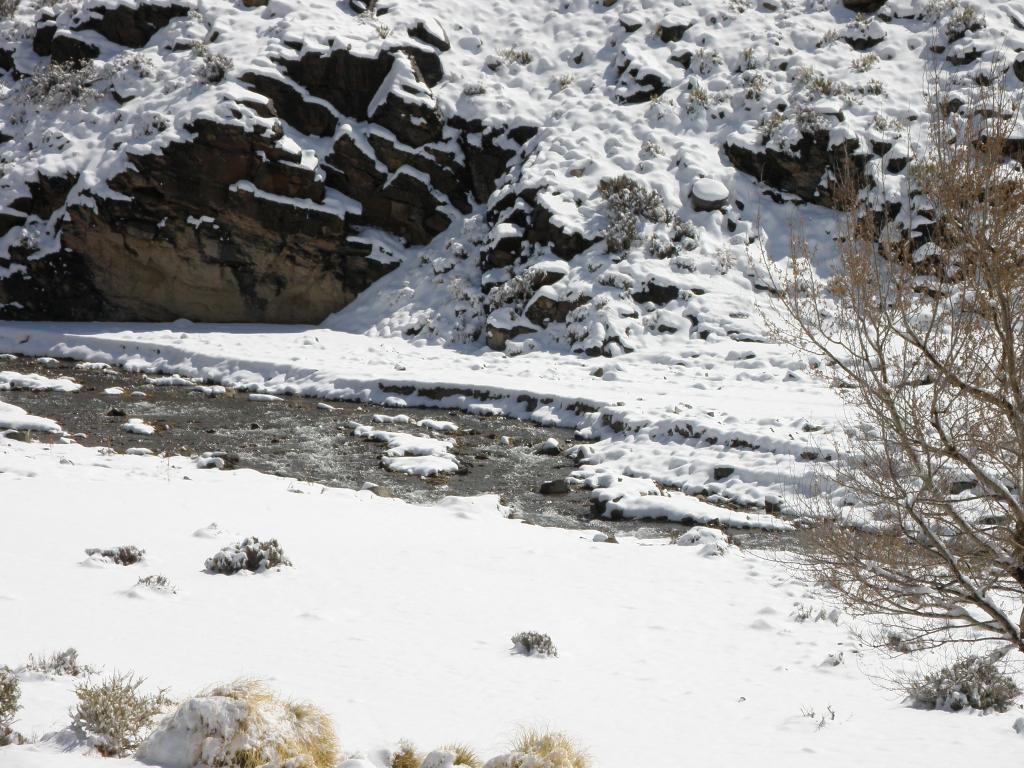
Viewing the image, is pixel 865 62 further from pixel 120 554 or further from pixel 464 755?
pixel 464 755

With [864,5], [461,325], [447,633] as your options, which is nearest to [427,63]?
[461,325]

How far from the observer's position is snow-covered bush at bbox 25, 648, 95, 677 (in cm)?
430

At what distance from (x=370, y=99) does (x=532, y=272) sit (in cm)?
966

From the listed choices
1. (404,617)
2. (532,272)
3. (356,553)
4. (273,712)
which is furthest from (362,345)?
(273,712)

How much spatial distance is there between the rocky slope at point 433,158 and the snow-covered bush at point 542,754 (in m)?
16.8

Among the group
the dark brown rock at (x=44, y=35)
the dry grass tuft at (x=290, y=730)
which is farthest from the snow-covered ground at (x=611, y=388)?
the dark brown rock at (x=44, y=35)

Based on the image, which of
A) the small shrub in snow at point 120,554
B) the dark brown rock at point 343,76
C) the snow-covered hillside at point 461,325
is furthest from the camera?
the dark brown rock at point 343,76

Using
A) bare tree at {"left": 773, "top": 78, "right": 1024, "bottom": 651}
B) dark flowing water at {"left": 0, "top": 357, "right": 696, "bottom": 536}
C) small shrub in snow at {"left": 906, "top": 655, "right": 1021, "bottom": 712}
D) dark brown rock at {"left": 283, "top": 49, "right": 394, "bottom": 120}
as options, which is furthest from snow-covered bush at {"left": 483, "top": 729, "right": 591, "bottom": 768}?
dark brown rock at {"left": 283, "top": 49, "right": 394, "bottom": 120}

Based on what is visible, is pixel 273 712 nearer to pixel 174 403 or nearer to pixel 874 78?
pixel 174 403

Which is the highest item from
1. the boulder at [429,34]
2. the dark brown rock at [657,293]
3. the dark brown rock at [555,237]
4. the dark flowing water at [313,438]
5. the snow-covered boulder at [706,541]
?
the boulder at [429,34]

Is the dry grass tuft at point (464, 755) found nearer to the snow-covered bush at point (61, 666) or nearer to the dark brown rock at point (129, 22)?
the snow-covered bush at point (61, 666)

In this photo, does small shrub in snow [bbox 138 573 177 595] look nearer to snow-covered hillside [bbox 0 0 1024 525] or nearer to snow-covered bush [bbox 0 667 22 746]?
snow-covered bush [bbox 0 667 22 746]

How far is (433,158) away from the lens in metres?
26.9

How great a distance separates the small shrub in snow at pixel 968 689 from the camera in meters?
5.62
